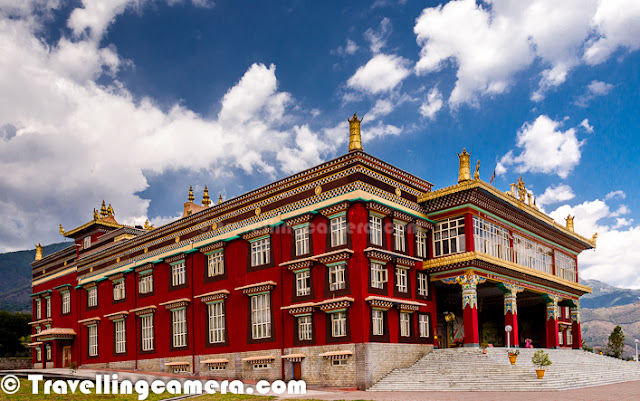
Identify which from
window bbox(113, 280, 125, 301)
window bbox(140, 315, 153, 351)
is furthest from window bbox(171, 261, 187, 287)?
window bbox(113, 280, 125, 301)

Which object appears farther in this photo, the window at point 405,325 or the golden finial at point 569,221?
the golden finial at point 569,221

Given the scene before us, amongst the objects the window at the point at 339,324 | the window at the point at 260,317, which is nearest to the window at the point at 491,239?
the window at the point at 339,324

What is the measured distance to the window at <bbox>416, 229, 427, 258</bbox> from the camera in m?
34.6

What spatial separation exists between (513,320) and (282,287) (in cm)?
1368

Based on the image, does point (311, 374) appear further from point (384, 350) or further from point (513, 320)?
point (513, 320)

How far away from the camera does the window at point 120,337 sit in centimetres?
4531

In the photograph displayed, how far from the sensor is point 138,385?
3116cm

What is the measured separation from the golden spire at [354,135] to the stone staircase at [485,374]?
470 inches

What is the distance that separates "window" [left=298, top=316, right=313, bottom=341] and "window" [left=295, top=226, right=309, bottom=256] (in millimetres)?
3629

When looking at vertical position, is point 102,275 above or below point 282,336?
above

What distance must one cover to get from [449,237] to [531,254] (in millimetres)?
9454

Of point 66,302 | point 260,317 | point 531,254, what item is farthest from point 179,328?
point 531,254

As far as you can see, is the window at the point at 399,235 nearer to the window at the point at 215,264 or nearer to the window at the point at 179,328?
the window at the point at 215,264

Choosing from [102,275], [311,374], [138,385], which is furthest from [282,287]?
[102,275]
